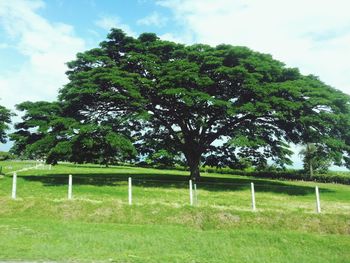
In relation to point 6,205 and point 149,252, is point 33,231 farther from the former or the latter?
point 6,205

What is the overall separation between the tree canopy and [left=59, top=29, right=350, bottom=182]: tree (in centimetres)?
8

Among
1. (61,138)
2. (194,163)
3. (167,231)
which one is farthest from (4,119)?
(167,231)

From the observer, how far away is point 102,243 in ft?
40.2

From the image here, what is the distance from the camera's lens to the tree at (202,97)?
94.5 feet

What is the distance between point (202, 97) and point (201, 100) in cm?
101

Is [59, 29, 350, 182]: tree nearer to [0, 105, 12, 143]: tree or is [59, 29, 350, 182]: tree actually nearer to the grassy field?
[0, 105, 12, 143]: tree

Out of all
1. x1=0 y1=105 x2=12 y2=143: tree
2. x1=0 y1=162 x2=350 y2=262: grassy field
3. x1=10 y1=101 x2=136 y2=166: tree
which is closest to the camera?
x1=0 y1=162 x2=350 y2=262: grassy field

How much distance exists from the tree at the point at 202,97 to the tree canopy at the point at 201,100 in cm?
8

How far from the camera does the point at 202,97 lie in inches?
1105

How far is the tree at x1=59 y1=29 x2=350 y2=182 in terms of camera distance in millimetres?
28797

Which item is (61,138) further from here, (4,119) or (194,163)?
(194,163)

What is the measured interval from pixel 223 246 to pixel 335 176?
157 ft

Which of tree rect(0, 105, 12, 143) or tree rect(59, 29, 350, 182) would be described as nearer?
tree rect(59, 29, 350, 182)

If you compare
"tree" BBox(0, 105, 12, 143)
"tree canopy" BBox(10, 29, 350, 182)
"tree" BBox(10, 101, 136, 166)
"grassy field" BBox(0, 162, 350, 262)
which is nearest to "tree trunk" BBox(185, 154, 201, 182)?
"tree canopy" BBox(10, 29, 350, 182)
